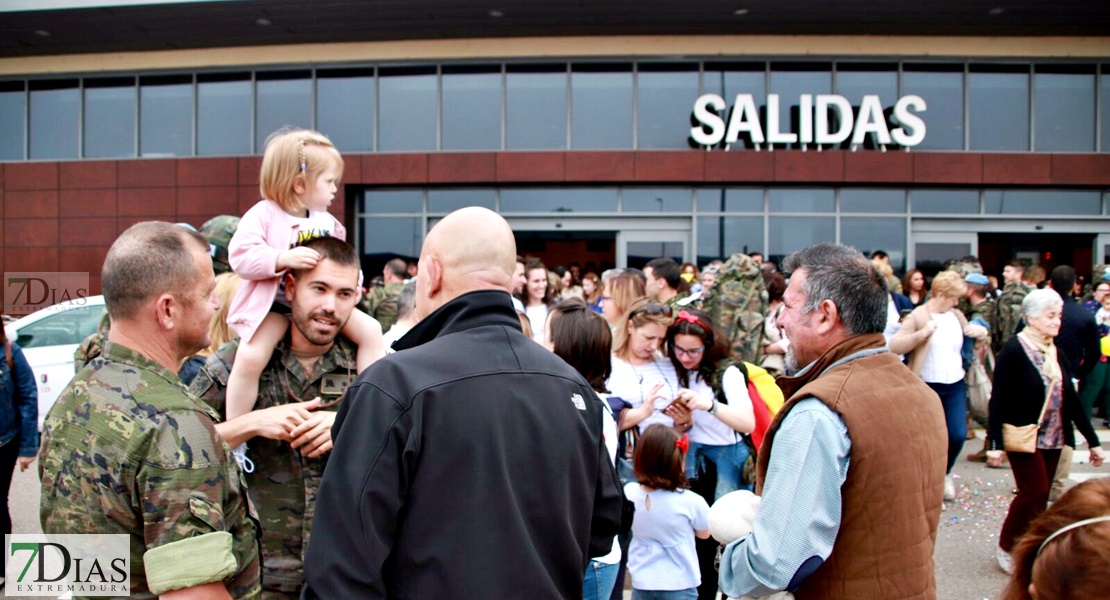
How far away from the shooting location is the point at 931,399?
239 cm

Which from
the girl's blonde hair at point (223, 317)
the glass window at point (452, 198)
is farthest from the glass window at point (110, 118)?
the girl's blonde hair at point (223, 317)

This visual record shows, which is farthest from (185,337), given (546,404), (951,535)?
(951,535)

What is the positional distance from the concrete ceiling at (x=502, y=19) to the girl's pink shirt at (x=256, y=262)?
11.5m

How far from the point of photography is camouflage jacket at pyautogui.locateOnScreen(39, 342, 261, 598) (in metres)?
1.78

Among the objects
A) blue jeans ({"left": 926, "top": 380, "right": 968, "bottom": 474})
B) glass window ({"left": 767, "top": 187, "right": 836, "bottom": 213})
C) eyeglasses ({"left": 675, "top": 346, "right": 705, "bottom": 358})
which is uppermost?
glass window ({"left": 767, "top": 187, "right": 836, "bottom": 213})

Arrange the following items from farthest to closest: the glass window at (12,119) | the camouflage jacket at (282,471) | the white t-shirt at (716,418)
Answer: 1. the glass window at (12,119)
2. the white t-shirt at (716,418)
3. the camouflage jacket at (282,471)

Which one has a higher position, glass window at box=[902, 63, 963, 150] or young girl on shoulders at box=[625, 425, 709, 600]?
glass window at box=[902, 63, 963, 150]

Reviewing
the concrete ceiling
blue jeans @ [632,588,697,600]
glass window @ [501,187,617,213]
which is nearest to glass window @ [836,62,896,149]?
the concrete ceiling

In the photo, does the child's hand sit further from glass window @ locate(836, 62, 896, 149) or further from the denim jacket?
glass window @ locate(836, 62, 896, 149)

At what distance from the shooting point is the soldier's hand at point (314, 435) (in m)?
2.41

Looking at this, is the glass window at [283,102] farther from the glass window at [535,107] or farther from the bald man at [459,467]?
the bald man at [459,467]

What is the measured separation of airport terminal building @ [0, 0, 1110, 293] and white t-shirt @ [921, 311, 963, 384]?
26.5ft

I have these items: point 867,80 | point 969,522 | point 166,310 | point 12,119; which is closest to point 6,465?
point 166,310

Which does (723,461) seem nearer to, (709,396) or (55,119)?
(709,396)
